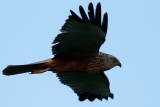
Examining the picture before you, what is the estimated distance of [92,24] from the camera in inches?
347

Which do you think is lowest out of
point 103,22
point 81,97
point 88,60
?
point 81,97

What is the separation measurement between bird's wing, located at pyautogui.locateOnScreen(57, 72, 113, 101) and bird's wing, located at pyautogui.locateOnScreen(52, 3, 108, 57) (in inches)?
33.3

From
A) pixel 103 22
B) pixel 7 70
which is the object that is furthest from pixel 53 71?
pixel 103 22

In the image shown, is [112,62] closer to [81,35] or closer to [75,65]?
[75,65]

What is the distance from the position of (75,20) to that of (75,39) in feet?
1.81

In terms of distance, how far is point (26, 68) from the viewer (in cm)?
921

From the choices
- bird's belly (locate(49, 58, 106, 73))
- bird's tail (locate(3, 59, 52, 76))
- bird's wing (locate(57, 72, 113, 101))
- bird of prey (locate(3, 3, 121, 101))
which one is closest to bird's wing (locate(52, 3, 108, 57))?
bird of prey (locate(3, 3, 121, 101))

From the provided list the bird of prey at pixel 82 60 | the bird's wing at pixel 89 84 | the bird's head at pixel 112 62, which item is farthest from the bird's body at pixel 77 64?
the bird's wing at pixel 89 84

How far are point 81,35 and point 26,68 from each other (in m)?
1.48

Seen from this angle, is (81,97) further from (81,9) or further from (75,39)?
(81,9)

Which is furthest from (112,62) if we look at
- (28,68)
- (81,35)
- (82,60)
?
(28,68)

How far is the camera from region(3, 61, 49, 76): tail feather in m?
9.03

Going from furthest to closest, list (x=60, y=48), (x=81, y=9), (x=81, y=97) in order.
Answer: (x=81, y=97) → (x=60, y=48) → (x=81, y=9)

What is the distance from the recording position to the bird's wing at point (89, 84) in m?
10.1
